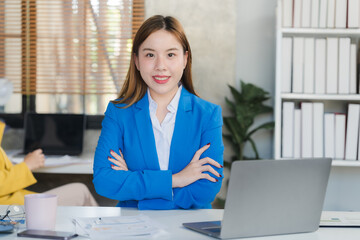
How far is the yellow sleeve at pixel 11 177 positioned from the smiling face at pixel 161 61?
117 centimetres

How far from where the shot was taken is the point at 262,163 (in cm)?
114

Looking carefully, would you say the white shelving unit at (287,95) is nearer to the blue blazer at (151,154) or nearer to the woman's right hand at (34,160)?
the blue blazer at (151,154)

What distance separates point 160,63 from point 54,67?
7.12ft

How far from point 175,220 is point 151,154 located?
1.16 ft

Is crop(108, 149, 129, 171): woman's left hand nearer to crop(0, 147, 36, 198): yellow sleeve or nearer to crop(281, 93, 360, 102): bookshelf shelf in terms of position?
crop(0, 147, 36, 198): yellow sleeve

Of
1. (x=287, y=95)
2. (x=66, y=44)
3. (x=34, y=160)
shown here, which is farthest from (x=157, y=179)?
(x=66, y=44)

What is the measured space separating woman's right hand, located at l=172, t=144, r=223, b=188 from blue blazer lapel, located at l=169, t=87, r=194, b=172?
2.8 inches

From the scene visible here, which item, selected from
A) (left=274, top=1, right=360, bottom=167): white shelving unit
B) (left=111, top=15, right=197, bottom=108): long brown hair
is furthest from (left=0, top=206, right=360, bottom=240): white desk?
(left=274, top=1, right=360, bottom=167): white shelving unit

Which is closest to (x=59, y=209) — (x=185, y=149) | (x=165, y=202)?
(x=165, y=202)

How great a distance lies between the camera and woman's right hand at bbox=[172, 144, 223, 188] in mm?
1607

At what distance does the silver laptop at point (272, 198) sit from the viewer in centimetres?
113

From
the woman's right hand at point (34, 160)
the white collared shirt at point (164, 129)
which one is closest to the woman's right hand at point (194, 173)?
the white collared shirt at point (164, 129)

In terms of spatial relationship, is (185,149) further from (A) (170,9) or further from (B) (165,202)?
(A) (170,9)

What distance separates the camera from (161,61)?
1684 millimetres
